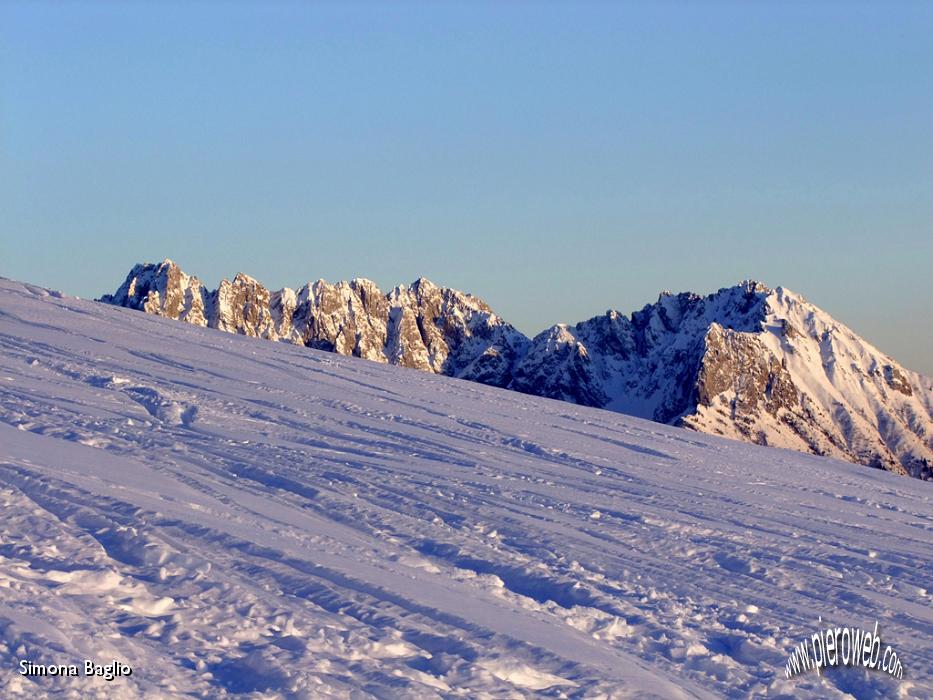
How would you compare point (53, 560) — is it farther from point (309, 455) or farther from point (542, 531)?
point (309, 455)

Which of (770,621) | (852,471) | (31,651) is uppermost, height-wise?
(852,471)

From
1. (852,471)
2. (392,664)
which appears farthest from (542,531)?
(852,471)

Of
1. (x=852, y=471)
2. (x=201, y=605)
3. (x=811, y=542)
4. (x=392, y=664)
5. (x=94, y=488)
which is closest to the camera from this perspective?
(x=392, y=664)

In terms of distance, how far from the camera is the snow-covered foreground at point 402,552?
741 centimetres

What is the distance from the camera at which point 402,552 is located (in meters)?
10.3

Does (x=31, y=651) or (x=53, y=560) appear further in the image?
(x=53, y=560)

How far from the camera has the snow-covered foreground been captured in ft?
24.3

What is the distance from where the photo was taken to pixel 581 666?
778 cm

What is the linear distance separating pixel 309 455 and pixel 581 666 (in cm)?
705

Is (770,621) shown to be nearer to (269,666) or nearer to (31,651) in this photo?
(269,666)

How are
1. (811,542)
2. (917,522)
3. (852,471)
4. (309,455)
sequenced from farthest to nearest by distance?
(852,471) → (917,522) → (309,455) → (811,542)

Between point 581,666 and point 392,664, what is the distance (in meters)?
1.33

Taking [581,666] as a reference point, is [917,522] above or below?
above

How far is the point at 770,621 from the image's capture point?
9492 mm
